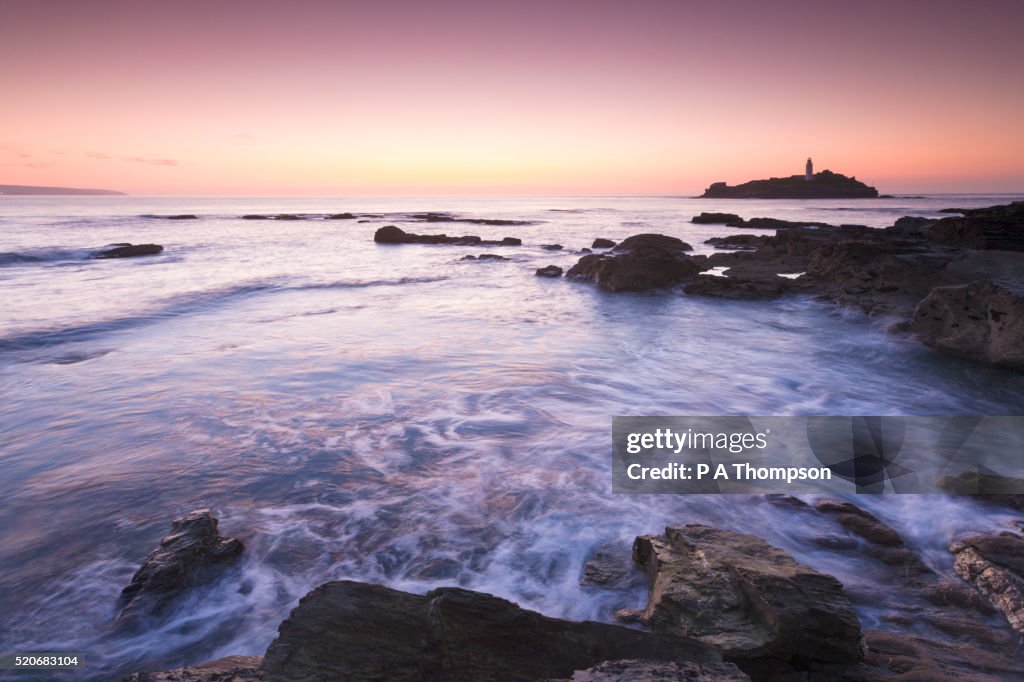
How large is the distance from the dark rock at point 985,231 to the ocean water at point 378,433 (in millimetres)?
6876

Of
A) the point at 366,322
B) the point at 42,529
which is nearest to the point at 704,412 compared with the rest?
the point at 42,529

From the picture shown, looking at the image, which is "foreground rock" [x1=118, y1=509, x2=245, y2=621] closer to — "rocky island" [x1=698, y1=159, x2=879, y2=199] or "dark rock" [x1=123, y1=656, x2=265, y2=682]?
"dark rock" [x1=123, y1=656, x2=265, y2=682]

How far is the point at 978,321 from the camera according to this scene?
8.34 m

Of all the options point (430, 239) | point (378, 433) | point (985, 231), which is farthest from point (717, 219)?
point (378, 433)

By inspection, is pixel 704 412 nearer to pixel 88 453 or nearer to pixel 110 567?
pixel 110 567

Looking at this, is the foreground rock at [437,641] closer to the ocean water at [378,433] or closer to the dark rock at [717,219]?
the ocean water at [378,433]

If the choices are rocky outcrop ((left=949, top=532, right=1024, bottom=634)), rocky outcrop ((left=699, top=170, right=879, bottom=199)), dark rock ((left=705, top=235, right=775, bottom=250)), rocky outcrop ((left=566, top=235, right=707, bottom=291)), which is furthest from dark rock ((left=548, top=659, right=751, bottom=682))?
rocky outcrop ((left=699, top=170, right=879, bottom=199))

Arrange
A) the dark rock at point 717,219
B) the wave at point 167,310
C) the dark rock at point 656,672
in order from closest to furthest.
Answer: the dark rock at point 656,672, the wave at point 167,310, the dark rock at point 717,219

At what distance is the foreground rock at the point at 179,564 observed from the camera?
3.37 metres

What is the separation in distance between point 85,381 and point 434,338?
5803 mm

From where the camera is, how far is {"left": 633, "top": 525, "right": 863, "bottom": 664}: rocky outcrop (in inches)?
101

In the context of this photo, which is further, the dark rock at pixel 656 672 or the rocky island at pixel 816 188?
the rocky island at pixel 816 188

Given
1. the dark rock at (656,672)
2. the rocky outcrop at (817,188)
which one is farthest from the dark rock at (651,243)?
the rocky outcrop at (817,188)

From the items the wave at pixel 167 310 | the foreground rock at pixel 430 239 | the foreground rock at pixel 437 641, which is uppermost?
the foreground rock at pixel 430 239
